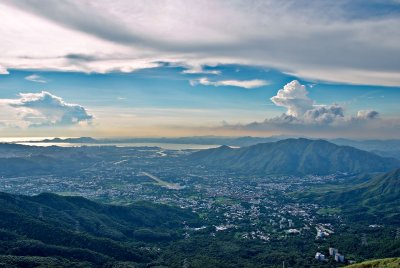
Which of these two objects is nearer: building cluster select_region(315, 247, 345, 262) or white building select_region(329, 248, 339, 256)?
building cluster select_region(315, 247, 345, 262)

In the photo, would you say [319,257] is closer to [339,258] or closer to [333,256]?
[333,256]

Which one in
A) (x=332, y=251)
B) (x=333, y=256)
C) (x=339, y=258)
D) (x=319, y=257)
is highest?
(x=332, y=251)

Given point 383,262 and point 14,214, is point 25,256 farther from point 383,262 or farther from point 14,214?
point 383,262

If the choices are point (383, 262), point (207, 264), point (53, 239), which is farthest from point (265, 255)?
point (53, 239)

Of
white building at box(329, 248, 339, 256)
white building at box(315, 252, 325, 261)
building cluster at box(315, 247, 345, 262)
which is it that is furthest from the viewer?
white building at box(329, 248, 339, 256)

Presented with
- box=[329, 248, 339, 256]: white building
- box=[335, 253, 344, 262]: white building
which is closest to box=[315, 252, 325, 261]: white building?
box=[335, 253, 344, 262]: white building

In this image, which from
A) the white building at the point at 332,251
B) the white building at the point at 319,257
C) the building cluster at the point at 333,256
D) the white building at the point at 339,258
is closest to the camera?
the white building at the point at 339,258

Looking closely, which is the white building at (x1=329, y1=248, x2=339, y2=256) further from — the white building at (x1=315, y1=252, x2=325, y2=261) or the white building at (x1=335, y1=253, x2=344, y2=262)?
the white building at (x1=315, y1=252, x2=325, y2=261)

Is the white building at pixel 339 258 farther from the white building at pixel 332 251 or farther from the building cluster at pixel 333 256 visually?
the white building at pixel 332 251

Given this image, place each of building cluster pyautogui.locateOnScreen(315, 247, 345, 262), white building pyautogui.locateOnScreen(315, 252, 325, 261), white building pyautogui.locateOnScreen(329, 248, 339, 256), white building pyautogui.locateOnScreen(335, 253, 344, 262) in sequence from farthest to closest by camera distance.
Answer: white building pyautogui.locateOnScreen(329, 248, 339, 256) < white building pyautogui.locateOnScreen(315, 252, 325, 261) < building cluster pyautogui.locateOnScreen(315, 247, 345, 262) < white building pyautogui.locateOnScreen(335, 253, 344, 262)

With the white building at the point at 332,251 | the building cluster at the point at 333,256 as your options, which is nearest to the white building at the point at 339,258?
the building cluster at the point at 333,256

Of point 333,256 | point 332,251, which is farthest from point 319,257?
point 332,251
